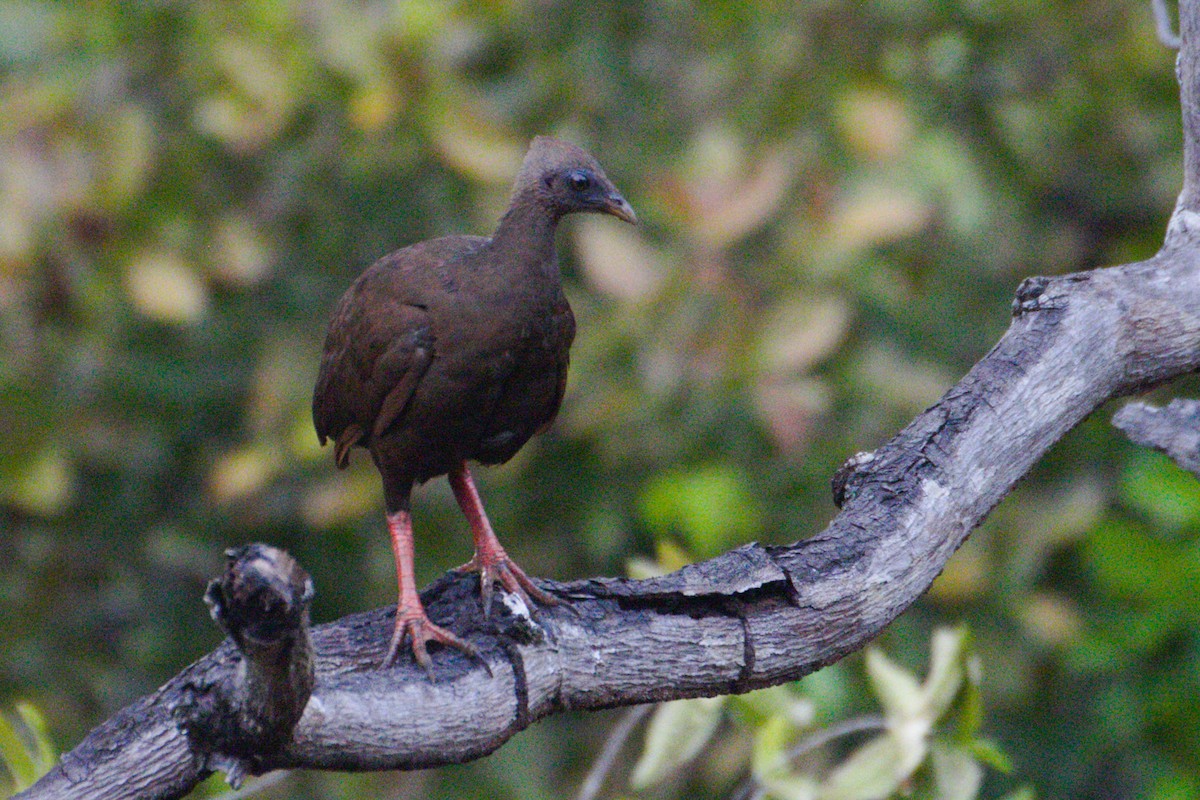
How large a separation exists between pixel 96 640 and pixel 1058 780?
3.81 meters

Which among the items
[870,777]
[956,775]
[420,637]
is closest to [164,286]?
[420,637]

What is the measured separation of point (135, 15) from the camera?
508cm

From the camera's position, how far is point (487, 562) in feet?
11.0

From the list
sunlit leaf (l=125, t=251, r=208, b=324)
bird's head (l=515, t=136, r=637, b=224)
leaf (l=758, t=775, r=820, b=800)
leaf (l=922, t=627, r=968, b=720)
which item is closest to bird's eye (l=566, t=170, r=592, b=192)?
bird's head (l=515, t=136, r=637, b=224)

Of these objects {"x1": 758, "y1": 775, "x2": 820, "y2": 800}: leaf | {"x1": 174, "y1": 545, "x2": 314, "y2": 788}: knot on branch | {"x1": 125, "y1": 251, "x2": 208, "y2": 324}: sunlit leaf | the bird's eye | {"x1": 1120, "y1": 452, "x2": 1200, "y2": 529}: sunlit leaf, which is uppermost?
{"x1": 125, "y1": 251, "x2": 208, "y2": 324}: sunlit leaf

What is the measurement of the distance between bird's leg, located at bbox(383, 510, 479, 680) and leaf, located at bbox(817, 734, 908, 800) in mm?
1056

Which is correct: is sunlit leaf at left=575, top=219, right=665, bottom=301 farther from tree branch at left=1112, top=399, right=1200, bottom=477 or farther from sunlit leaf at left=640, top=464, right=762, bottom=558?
tree branch at left=1112, top=399, right=1200, bottom=477

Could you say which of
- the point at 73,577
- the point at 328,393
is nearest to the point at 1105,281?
the point at 328,393

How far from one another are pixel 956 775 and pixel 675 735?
0.63 m

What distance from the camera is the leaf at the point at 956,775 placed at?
339cm

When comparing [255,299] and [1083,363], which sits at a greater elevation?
[255,299]

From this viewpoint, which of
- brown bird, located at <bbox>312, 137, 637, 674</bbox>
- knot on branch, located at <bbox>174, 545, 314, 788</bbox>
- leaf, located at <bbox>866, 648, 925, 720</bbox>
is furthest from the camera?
leaf, located at <bbox>866, 648, 925, 720</bbox>

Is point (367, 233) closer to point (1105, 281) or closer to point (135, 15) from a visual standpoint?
point (135, 15)

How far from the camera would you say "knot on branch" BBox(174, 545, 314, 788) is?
1.90m
